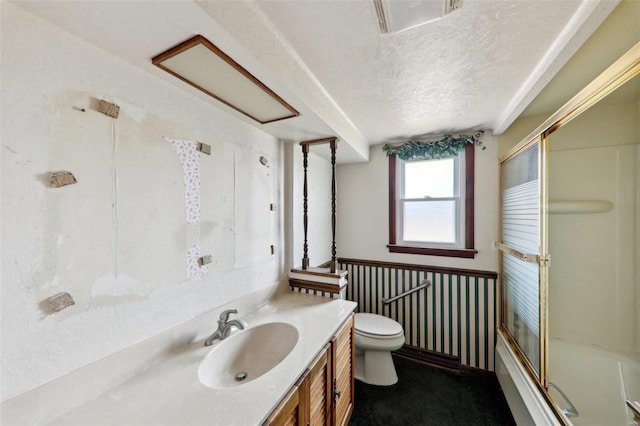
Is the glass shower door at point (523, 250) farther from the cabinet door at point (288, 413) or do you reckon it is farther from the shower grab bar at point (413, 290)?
the cabinet door at point (288, 413)

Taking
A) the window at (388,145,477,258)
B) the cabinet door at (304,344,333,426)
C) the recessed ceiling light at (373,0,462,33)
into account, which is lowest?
the cabinet door at (304,344,333,426)

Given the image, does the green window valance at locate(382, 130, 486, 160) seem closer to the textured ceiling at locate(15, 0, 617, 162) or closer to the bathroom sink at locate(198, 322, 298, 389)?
the textured ceiling at locate(15, 0, 617, 162)

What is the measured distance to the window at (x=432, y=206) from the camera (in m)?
2.19

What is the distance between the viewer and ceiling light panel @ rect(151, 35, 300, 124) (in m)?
0.83

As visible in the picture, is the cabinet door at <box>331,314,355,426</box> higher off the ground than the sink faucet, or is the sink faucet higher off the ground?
Result: the sink faucet

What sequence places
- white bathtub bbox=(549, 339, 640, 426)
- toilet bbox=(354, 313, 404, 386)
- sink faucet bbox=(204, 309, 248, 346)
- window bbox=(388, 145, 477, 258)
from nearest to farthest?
sink faucet bbox=(204, 309, 248, 346), white bathtub bbox=(549, 339, 640, 426), toilet bbox=(354, 313, 404, 386), window bbox=(388, 145, 477, 258)

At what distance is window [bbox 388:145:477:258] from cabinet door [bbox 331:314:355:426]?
121 cm

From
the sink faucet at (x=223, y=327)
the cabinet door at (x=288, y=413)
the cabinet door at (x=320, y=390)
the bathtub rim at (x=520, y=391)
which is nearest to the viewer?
the cabinet door at (x=288, y=413)

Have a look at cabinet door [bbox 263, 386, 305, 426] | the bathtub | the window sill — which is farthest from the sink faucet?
the window sill

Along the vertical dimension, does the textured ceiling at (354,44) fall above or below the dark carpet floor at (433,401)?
above

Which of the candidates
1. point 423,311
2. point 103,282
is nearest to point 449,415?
point 423,311

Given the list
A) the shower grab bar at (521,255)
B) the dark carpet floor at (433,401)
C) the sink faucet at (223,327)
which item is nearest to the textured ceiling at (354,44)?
the shower grab bar at (521,255)

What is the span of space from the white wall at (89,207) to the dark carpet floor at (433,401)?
1.44 meters

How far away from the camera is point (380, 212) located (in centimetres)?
253
